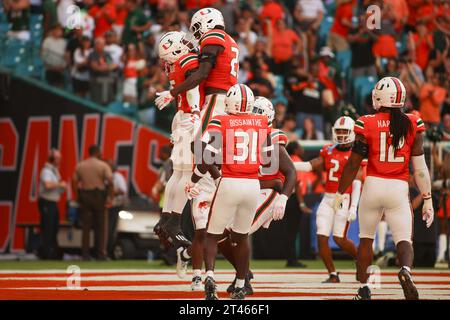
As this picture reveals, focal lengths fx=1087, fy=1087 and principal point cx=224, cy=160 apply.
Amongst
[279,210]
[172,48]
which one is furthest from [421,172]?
[172,48]

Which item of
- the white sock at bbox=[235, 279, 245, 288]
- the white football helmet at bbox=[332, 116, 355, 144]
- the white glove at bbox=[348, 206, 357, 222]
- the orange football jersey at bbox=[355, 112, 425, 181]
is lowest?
the white sock at bbox=[235, 279, 245, 288]

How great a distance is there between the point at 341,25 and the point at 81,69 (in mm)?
5897

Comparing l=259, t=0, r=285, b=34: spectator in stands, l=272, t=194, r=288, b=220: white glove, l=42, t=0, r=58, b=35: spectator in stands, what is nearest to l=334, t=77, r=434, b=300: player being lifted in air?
l=272, t=194, r=288, b=220: white glove

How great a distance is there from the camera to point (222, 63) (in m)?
11.8

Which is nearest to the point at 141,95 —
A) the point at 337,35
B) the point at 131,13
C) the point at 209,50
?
the point at 131,13

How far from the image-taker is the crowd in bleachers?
2245cm

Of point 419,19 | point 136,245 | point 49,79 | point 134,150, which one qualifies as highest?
point 419,19

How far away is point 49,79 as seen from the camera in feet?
75.9

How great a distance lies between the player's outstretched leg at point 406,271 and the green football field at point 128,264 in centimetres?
803

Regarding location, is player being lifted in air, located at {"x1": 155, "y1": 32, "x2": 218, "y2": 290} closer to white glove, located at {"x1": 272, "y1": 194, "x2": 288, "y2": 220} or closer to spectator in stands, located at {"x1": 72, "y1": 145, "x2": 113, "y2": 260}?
white glove, located at {"x1": 272, "y1": 194, "x2": 288, "y2": 220}

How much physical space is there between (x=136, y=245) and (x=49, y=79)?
4294 mm

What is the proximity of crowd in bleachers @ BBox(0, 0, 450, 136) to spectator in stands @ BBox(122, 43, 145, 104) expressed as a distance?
2cm
